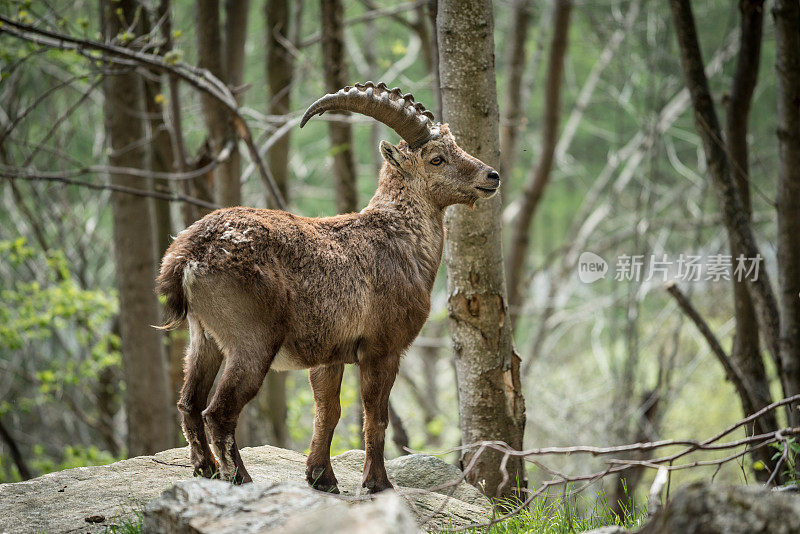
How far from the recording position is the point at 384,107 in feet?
A: 17.1

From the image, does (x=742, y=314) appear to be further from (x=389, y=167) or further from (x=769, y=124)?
(x=769, y=124)

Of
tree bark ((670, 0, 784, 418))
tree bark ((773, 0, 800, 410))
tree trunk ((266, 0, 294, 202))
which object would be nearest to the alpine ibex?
tree bark ((670, 0, 784, 418))

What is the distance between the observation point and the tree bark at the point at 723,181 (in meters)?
7.25

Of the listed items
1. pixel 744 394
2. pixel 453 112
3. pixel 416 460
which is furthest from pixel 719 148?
pixel 416 460

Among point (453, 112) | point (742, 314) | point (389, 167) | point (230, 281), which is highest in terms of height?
Answer: point (453, 112)

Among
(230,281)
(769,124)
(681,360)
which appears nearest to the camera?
(230,281)

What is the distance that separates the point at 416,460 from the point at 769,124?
45.6 ft

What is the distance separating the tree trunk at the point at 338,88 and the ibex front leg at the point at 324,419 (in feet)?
13.6

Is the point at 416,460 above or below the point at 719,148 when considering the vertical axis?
below

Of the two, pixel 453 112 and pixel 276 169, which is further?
pixel 276 169

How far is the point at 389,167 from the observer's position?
5.59 m

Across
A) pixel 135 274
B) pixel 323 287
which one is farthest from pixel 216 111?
pixel 323 287

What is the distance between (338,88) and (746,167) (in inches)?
183

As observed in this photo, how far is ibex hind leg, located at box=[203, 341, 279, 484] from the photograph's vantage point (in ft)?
14.4
